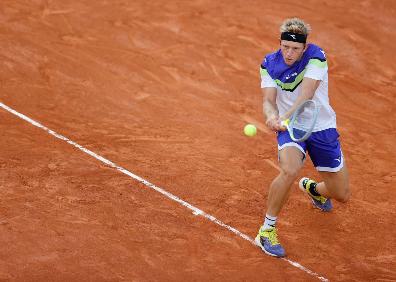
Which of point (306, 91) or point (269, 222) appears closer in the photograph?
point (306, 91)

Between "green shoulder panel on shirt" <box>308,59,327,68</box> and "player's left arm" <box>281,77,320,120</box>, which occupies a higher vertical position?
"green shoulder panel on shirt" <box>308,59,327,68</box>

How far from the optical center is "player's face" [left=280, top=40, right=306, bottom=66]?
7559 mm

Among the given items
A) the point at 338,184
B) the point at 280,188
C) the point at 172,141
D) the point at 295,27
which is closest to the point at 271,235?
the point at 280,188

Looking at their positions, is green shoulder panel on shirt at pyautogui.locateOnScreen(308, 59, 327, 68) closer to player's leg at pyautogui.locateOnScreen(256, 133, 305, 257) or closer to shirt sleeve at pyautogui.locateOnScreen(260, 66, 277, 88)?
shirt sleeve at pyautogui.locateOnScreen(260, 66, 277, 88)

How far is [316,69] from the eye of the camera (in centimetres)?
763

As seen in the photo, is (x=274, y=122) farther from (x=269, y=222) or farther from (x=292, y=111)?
(x=269, y=222)

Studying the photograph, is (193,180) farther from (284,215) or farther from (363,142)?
(363,142)

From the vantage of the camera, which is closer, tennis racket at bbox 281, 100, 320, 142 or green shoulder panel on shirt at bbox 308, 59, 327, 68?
tennis racket at bbox 281, 100, 320, 142

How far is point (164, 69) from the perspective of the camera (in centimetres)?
1208

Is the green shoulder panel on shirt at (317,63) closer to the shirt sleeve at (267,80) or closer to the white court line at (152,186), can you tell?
the shirt sleeve at (267,80)

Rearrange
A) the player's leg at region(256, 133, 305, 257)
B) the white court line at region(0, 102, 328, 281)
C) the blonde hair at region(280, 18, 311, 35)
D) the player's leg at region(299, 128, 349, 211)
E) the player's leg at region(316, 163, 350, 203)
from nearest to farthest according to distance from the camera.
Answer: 1. the blonde hair at region(280, 18, 311, 35)
2. the player's leg at region(256, 133, 305, 257)
3. the white court line at region(0, 102, 328, 281)
4. the player's leg at region(299, 128, 349, 211)
5. the player's leg at region(316, 163, 350, 203)

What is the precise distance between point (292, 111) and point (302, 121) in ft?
1.00

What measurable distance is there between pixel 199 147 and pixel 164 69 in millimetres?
2495

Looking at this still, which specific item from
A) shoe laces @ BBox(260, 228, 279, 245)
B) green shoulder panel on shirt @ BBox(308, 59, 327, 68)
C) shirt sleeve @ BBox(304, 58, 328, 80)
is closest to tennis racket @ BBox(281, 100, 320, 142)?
shirt sleeve @ BBox(304, 58, 328, 80)
